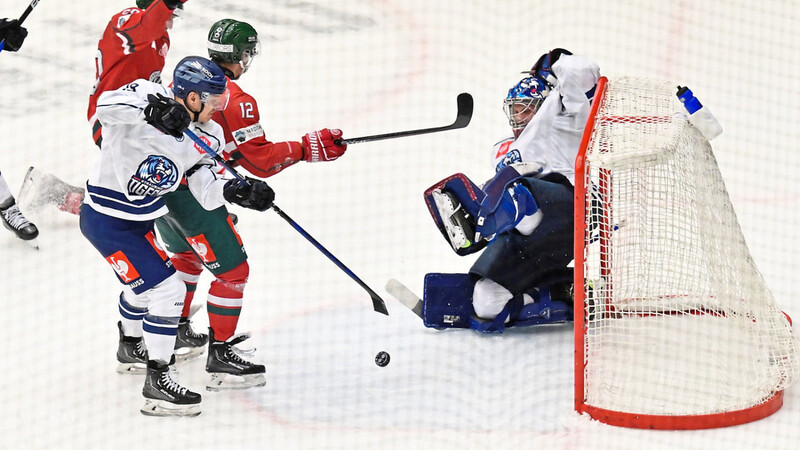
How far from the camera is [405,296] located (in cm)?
395

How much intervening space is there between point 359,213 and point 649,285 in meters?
1.63

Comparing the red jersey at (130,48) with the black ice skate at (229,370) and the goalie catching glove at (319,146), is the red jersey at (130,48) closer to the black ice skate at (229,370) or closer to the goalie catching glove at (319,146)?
the goalie catching glove at (319,146)

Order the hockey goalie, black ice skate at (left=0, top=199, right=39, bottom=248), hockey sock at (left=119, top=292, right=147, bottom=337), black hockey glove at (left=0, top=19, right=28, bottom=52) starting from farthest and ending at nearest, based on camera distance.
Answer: black ice skate at (left=0, top=199, right=39, bottom=248)
black hockey glove at (left=0, top=19, right=28, bottom=52)
the hockey goalie
hockey sock at (left=119, top=292, right=147, bottom=337)

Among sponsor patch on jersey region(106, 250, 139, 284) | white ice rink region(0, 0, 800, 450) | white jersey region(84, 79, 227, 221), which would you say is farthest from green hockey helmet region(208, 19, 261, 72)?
white ice rink region(0, 0, 800, 450)

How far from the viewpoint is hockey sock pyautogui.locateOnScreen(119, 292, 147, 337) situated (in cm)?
352

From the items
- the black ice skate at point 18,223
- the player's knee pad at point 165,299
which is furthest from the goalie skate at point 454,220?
the black ice skate at point 18,223

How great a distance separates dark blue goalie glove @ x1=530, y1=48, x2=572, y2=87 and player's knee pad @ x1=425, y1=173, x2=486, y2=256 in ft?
1.54

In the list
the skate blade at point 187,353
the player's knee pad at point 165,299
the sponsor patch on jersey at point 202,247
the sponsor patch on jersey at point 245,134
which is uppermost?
the sponsor patch on jersey at point 245,134

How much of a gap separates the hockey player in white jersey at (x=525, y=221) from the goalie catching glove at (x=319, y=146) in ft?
1.29

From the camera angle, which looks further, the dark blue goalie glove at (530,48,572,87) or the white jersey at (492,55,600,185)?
the dark blue goalie glove at (530,48,572,87)

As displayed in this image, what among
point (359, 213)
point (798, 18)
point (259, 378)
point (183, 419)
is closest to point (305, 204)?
point (359, 213)

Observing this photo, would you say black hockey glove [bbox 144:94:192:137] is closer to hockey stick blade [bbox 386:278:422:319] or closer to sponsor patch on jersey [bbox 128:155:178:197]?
sponsor patch on jersey [bbox 128:155:178:197]

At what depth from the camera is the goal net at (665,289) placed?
3082mm

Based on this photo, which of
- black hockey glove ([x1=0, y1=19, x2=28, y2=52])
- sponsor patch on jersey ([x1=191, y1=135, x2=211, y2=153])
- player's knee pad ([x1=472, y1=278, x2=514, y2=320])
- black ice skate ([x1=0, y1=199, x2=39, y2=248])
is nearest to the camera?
sponsor patch on jersey ([x1=191, y1=135, x2=211, y2=153])
